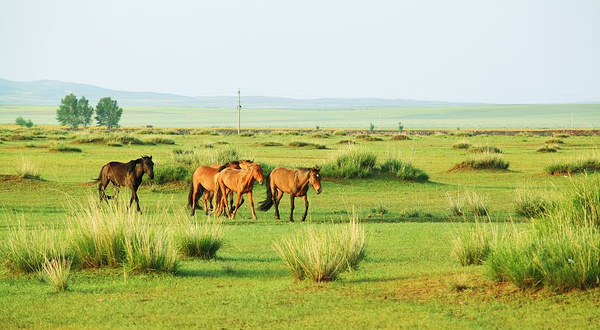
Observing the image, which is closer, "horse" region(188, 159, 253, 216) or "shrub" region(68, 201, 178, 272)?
"shrub" region(68, 201, 178, 272)

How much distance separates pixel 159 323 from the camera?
9.23m

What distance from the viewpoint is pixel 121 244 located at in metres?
12.6

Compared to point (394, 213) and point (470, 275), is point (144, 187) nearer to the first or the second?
point (394, 213)

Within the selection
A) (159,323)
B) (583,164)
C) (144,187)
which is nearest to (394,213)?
(144,187)

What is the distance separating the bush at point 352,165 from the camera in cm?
3238

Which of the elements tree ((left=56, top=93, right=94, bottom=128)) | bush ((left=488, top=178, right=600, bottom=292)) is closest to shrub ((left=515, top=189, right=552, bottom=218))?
bush ((left=488, top=178, right=600, bottom=292))

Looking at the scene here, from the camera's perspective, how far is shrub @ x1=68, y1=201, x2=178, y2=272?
1212cm

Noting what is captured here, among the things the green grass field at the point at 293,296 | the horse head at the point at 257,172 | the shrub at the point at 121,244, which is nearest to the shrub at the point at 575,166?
the green grass field at the point at 293,296

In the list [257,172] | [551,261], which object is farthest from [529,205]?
[551,261]

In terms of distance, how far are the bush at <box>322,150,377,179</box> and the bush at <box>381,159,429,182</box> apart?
61 centimetres

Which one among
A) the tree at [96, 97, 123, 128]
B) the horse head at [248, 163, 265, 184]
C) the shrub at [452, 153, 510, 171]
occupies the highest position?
the horse head at [248, 163, 265, 184]

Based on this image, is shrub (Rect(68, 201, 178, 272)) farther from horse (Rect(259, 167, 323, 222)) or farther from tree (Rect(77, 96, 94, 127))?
tree (Rect(77, 96, 94, 127))

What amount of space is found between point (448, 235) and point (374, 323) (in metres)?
7.71

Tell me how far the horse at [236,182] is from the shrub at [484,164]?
64.7 feet
